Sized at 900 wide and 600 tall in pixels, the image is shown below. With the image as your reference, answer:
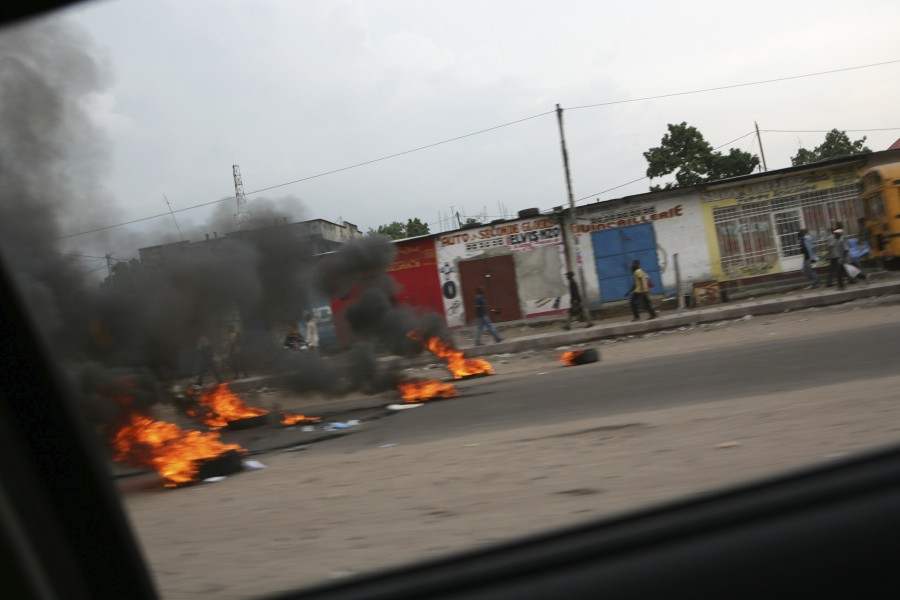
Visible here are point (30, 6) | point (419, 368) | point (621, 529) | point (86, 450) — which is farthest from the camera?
point (419, 368)

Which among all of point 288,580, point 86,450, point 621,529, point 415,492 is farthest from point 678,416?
point 86,450

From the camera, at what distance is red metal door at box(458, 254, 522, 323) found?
24.3 metres

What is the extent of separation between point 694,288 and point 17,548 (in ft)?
76.4

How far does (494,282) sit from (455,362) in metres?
10.6

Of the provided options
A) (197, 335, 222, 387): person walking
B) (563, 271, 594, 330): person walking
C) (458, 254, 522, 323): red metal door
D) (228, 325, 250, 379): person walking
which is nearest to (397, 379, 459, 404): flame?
(228, 325, 250, 379): person walking

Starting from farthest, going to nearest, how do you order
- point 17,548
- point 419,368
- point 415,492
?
point 419,368
point 415,492
point 17,548

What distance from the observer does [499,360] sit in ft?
54.7

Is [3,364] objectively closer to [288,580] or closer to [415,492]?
[288,580]

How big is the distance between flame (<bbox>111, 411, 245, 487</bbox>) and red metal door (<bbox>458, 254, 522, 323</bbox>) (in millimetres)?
16866

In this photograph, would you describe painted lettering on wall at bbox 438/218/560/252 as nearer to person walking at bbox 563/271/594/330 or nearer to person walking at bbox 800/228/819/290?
person walking at bbox 563/271/594/330

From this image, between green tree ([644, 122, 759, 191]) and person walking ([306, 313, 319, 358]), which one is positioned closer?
person walking ([306, 313, 319, 358])

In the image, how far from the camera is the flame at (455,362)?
1378 centimetres

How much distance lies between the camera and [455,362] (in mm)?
14086

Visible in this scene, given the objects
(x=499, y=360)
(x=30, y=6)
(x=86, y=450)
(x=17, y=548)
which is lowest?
(x=499, y=360)
